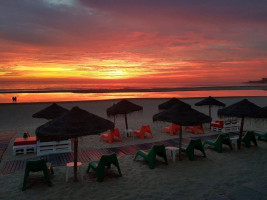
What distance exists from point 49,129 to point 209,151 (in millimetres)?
6397

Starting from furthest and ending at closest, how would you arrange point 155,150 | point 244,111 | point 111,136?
point 111,136
point 244,111
point 155,150

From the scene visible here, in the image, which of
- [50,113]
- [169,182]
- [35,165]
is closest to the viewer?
[35,165]

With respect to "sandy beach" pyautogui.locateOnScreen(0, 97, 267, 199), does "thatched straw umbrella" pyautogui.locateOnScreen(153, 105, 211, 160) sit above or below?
A: above

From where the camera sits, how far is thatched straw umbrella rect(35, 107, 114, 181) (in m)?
5.95

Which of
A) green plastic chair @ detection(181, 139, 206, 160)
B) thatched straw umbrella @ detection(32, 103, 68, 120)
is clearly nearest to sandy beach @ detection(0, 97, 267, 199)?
green plastic chair @ detection(181, 139, 206, 160)

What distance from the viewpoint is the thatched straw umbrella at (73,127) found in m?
5.95

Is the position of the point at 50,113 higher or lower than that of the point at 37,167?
higher

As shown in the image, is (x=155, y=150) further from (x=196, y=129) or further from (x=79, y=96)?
(x=79, y=96)

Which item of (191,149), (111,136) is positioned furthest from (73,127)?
(111,136)

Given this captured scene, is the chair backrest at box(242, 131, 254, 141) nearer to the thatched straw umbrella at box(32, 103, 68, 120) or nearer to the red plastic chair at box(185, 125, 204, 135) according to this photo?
the red plastic chair at box(185, 125, 204, 135)

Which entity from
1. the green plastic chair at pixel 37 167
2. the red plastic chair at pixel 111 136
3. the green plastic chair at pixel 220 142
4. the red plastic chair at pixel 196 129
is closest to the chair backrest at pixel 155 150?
the green plastic chair at pixel 220 142

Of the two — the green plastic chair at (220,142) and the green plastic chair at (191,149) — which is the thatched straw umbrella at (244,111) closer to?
the green plastic chair at (220,142)

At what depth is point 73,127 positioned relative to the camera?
607cm

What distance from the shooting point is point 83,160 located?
8398 millimetres
